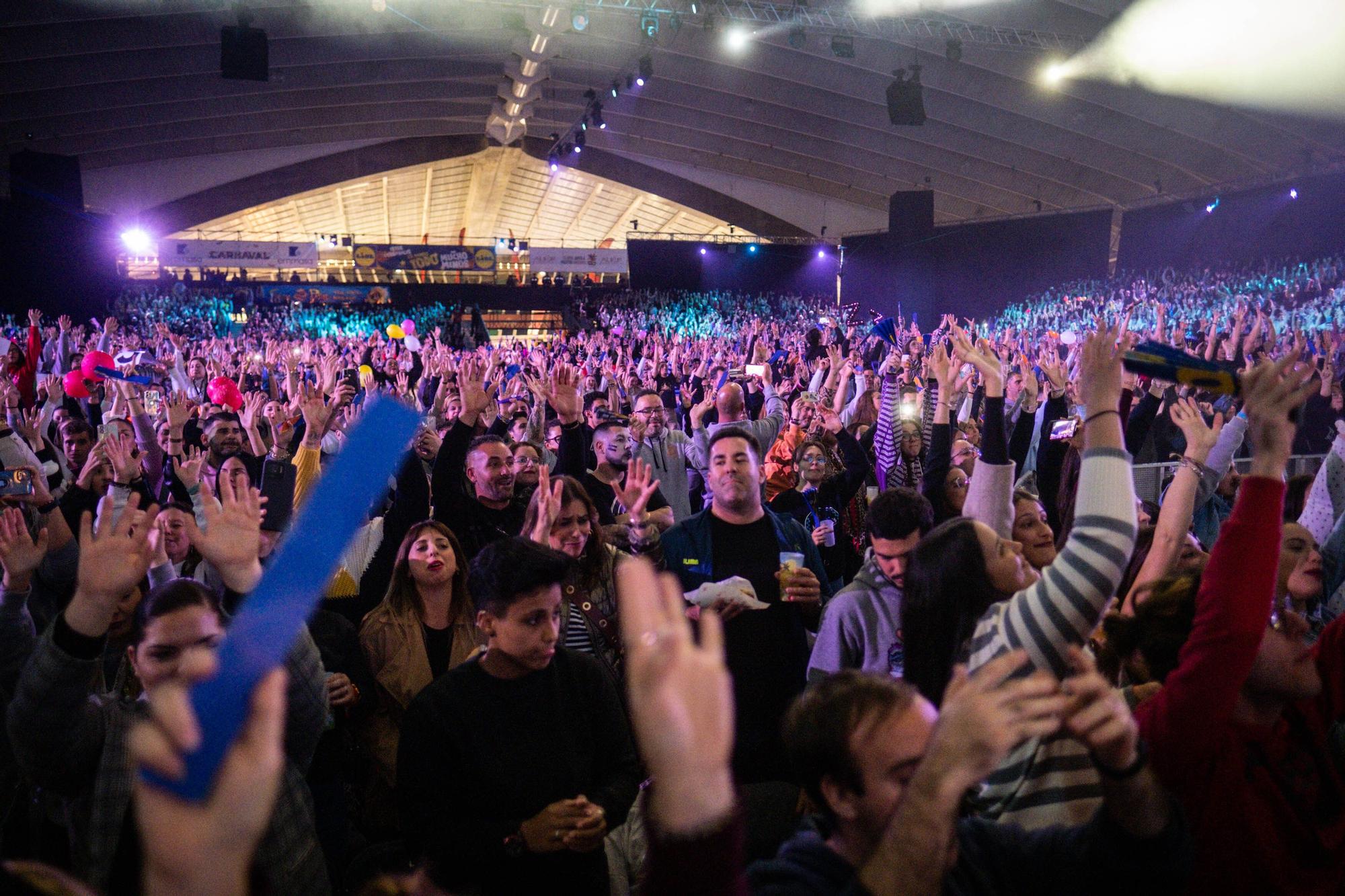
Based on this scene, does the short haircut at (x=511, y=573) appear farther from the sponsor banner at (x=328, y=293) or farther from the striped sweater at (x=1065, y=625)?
the sponsor banner at (x=328, y=293)

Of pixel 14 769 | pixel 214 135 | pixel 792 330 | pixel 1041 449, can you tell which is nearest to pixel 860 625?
pixel 14 769

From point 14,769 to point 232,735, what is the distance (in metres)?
1.71

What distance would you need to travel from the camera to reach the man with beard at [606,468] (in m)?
3.57

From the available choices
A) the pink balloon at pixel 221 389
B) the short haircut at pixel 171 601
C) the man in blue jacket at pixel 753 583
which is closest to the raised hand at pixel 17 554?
the short haircut at pixel 171 601

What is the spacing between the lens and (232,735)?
2.55 feet

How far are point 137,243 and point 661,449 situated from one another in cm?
1684

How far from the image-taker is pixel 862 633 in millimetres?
2248

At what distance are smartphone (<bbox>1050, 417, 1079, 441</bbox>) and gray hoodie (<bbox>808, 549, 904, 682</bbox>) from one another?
2407mm

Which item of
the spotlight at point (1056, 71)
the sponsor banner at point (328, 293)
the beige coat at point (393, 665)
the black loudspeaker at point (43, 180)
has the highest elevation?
the spotlight at point (1056, 71)

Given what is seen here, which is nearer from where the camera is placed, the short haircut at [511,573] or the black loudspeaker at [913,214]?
the short haircut at [511,573]

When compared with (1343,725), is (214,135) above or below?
above

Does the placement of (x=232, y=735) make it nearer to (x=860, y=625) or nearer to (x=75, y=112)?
(x=860, y=625)

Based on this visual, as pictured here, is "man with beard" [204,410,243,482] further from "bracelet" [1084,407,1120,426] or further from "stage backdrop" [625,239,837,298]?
"stage backdrop" [625,239,837,298]

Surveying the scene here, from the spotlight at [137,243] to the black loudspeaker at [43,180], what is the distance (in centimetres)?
191
